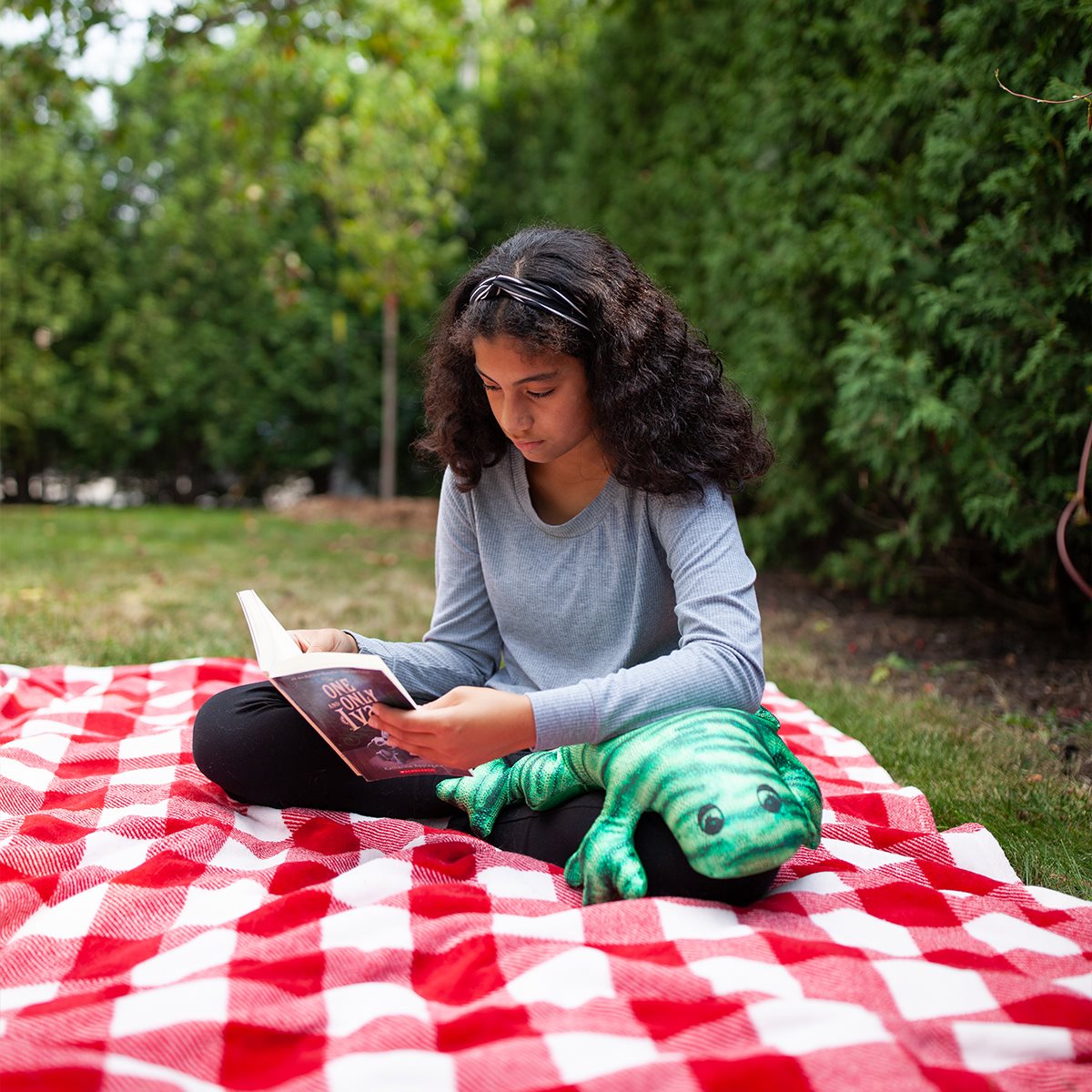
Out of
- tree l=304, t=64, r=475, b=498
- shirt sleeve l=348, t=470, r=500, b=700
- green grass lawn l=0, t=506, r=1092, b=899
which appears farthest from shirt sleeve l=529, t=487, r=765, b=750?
tree l=304, t=64, r=475, b=498

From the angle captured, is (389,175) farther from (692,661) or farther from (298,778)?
(692,661)

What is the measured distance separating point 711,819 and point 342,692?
1.89 ft

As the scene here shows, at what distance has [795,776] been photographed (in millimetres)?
1671

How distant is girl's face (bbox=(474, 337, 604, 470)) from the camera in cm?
171

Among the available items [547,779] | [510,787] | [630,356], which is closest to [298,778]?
[510,787]

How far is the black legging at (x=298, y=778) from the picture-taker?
1.86 m

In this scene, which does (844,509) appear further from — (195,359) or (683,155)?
(195,359)

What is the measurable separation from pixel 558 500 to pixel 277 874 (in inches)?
33.3

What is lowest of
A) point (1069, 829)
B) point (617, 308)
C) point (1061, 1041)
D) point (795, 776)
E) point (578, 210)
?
point (1069, 829)

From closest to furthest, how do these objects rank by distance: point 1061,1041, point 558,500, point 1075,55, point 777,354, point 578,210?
point 1061,1041 < point 558,500 < point 1075,55 < point 777,354 < point 578,210

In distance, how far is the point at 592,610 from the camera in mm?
1898

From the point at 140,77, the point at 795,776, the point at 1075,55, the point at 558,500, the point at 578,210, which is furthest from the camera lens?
the point at 140,77

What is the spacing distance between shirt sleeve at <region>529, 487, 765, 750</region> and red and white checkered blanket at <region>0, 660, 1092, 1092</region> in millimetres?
279

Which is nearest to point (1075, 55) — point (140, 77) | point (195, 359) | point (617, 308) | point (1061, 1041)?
point (617, 308)
